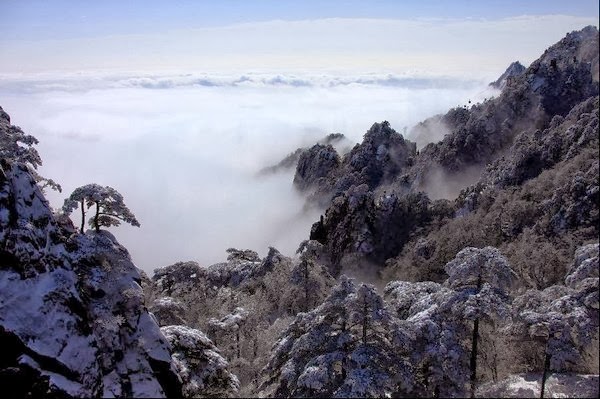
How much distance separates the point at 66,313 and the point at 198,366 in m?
6.37

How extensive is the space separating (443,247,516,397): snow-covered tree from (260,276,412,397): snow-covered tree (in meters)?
3.12

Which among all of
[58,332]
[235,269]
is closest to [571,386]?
[58,332]

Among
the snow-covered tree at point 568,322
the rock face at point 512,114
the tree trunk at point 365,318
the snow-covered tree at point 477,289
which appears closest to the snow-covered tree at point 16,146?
the tree trunk at point 365,318

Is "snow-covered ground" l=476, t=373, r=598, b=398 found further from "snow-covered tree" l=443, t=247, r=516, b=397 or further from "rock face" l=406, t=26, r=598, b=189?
"rock face" l=406, t=26, r=598, b=189

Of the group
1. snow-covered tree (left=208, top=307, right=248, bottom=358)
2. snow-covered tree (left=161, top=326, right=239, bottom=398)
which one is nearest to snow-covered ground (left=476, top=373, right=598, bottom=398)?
snow-covered tree (left=161, top=326, right=239, bottom=398)

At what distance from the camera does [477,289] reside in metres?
21.8

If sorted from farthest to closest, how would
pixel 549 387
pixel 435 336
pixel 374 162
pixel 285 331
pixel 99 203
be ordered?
1. pixel 374 162
2. pixel 285 331
3. pixel 99 203
4. pixel 549 387
5. pixel 435 336

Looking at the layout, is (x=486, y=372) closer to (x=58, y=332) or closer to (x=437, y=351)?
(x=437, y=351)

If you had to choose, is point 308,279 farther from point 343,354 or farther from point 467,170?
point 467,170

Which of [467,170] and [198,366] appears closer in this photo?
[198,366]

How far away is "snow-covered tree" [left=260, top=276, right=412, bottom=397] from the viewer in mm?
19234

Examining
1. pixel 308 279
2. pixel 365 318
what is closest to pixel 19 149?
pixel 308 279

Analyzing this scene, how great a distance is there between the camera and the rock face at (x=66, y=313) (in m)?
18.6

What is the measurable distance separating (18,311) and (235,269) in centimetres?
4760
